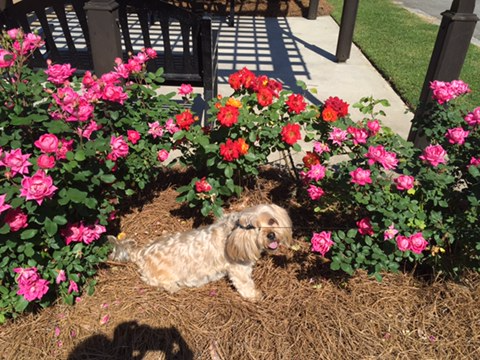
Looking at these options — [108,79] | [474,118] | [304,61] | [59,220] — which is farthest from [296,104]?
[304,61]

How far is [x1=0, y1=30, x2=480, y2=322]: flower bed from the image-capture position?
204 centimetres

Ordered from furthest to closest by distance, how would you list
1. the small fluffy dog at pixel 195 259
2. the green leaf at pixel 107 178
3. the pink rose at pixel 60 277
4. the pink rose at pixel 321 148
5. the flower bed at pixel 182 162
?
the pink rose at pixel 321 148, the small fluffy dog at pixel 195 259, the pink rose at pixel 60 277, the green leaf at pixel 107 178, the flower bed at pixel 182 162

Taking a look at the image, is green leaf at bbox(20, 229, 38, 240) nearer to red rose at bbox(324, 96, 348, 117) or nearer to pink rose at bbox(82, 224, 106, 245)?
pink rose at bbox(82, 224, 106, 245)

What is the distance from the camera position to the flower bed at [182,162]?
6.70 ft

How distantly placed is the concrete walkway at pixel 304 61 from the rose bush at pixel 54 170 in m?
3.40

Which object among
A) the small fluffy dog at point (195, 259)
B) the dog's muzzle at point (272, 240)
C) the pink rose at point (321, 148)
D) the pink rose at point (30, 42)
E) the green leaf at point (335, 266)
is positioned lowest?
the small fluffy dog at point (195, 259)

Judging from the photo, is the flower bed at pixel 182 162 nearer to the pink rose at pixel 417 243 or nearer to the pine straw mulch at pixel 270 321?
the pink rose at pixel 417 243

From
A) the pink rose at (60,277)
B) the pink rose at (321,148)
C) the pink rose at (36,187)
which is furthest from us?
the pink rose at (321,148)

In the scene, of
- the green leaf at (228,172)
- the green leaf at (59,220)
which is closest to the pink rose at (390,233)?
the green leaf at (228,172)

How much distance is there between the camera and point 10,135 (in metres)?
2.14

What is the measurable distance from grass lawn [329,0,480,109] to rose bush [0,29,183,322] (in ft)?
14.0

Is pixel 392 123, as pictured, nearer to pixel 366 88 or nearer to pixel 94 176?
pixel 366 88

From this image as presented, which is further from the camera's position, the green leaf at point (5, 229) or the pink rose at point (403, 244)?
the pink rose at point (403, 244)

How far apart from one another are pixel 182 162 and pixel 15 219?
1.43 meters
